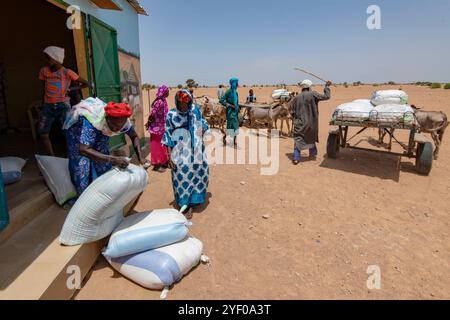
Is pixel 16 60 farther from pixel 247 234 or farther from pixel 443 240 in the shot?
pixel 443 240

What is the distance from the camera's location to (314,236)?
3639 millimetres

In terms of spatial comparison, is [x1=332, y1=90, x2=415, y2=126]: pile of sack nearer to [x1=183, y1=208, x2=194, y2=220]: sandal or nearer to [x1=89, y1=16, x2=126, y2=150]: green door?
[x1=183, y1=208, x2=194, y2=220]: sandal

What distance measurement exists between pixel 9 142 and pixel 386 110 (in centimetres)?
757

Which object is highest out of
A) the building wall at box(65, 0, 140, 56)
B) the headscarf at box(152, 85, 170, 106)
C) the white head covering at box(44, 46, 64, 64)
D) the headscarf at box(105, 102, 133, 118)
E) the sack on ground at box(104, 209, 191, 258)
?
the building wall at box(65, 0, 140, 56)

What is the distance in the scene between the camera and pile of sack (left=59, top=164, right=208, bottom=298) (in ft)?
8.45

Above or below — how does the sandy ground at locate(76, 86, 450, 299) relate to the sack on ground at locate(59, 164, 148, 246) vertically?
below

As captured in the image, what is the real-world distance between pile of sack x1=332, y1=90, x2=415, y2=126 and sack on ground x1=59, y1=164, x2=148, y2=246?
4.53 meters

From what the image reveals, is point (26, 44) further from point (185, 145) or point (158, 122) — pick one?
point (185, 145)

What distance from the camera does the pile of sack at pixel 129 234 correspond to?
2576mm

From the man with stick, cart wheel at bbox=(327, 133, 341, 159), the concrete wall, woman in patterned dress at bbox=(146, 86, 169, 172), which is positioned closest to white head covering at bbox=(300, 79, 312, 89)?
the man with stick

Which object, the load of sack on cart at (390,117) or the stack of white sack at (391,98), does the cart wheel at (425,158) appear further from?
the stack of white sack at (391,98)

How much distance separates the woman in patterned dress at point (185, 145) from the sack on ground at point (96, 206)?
1.21 m

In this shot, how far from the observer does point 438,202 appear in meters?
4.64
